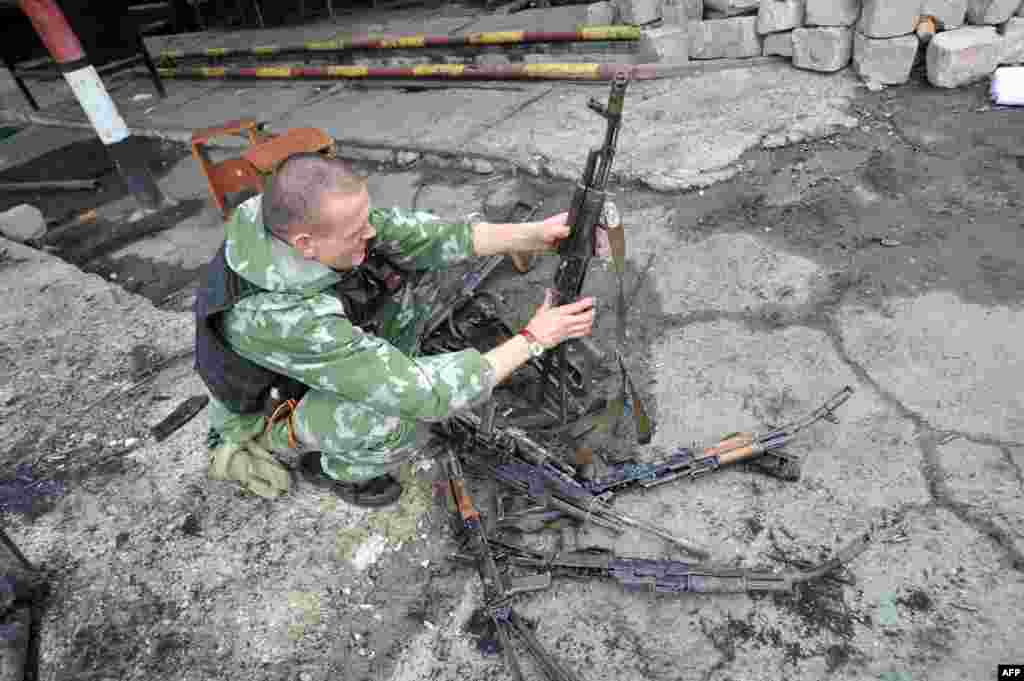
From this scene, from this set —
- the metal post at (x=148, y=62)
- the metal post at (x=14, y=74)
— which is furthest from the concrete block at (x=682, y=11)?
the metal post at (x=14, y=74)

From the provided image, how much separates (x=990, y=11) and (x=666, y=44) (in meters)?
2.23

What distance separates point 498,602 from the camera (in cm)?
207

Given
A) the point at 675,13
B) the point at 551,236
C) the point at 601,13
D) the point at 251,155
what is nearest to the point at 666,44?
the point at 675,13

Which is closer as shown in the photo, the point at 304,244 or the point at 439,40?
the point at 304,244

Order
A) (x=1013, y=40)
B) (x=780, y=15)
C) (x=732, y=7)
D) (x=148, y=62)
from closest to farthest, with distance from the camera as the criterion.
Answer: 1. (x=1013, y=40)
2. (x=780, y=15)
3. (x=732, y=7)
4. (x=148, y=62)

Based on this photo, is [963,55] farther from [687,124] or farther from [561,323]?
[561,323]

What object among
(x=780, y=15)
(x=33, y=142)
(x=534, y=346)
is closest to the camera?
(x=534, y=346)

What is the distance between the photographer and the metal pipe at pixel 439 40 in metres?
5.47

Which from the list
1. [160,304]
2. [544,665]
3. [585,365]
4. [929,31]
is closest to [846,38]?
[929,31]

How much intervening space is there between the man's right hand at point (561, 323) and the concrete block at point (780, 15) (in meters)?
3.85

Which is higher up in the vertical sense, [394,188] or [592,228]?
[592,228]

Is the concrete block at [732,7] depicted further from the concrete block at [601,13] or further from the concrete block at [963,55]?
the concrete block at [963,55]

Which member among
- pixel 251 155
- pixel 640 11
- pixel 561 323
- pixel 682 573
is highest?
pixel 640 11

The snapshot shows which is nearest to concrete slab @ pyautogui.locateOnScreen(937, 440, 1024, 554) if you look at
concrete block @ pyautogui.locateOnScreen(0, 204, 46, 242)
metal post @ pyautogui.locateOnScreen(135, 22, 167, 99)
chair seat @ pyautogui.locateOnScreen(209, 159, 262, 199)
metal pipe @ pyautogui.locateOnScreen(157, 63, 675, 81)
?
metal pipe @ pyautogui.locateOnScreen(157, 63, 675, 81)
